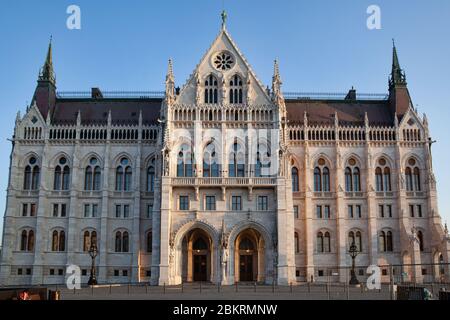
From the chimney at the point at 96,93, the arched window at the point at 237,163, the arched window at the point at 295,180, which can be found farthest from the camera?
the chimney at the point at 96,93

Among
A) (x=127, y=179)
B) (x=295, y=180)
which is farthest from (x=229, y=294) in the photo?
(x=127, y=179)

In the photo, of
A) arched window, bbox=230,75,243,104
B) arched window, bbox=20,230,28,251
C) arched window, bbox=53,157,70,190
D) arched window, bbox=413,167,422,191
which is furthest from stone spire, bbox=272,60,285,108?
arched window, bbox=20,230,28,251

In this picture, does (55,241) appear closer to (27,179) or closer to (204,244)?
(27,179)

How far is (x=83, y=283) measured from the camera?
2393 inches

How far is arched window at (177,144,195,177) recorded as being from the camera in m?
58.5

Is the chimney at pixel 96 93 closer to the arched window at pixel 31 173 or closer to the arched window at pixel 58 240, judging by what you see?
the arched window at pixel 31 173

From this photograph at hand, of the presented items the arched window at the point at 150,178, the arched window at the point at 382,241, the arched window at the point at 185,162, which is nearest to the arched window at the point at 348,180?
the arched window at the point at 382,241

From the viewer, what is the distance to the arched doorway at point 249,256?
5850cm

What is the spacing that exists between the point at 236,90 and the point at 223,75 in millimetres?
2297

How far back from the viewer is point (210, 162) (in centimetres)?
5878

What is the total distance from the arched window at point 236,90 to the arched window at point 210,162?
19.6 feet

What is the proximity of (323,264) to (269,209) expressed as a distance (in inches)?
438
